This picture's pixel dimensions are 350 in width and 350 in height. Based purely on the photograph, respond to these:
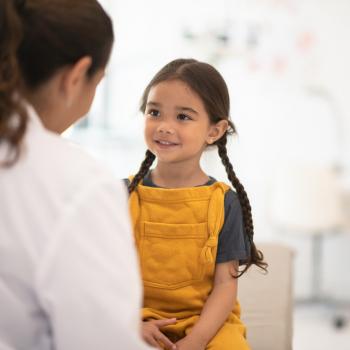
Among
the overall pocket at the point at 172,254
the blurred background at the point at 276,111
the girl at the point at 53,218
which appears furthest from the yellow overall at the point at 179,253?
the blurred background at the point at 276,111

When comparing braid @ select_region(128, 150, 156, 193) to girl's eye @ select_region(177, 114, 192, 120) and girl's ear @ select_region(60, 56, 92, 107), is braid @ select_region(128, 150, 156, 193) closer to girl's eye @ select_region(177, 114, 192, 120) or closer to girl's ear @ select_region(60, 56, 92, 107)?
girl's eye @ select_region(177, 114, 192, 120)

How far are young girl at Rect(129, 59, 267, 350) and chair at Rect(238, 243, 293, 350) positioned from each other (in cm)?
30

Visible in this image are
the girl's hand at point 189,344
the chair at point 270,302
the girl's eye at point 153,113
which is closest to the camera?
the girl's hand at point 189,344

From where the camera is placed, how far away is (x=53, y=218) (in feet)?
2.51

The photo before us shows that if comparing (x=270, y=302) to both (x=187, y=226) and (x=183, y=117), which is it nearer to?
(x=187, y=226)

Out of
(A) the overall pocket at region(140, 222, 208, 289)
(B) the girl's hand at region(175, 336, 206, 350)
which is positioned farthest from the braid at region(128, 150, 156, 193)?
(B) the girl's hand at region(175, 336, 206, 350)

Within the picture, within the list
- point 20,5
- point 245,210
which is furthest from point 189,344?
point 20,5

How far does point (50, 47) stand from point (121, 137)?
8.44ft

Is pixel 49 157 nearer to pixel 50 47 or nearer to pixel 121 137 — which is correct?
pixel 50 47

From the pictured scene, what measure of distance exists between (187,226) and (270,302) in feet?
1.73

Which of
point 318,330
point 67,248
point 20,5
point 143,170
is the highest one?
point 20,5

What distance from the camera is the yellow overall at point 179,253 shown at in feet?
4.21

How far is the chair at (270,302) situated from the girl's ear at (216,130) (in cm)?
54

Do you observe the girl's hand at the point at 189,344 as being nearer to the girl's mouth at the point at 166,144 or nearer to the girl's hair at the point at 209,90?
the girl's hair at the point at 209,90
